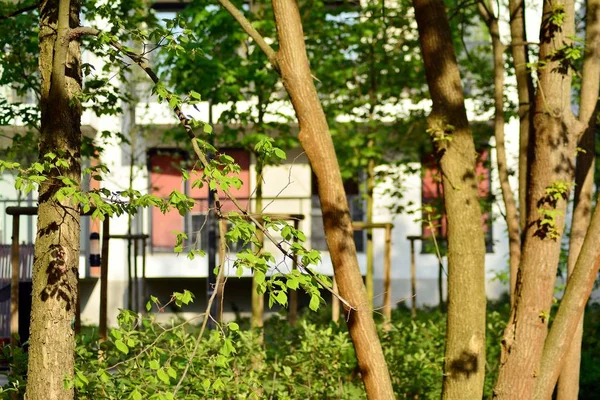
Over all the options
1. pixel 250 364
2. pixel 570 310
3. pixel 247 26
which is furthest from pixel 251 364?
pixel 247 26

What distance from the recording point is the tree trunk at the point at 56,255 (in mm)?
6527

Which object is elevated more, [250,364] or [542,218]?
[542,218]

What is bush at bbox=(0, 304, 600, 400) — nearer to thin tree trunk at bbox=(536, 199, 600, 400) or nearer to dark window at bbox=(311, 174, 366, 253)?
thin tree trunk at bbox=(536, 199, 600, 400)

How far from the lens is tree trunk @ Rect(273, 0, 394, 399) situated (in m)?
7.09

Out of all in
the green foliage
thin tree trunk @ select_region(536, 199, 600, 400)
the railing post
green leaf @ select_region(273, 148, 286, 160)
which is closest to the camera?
green leaf @ select_region(273, 148, 286, 160)

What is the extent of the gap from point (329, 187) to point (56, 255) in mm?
1939

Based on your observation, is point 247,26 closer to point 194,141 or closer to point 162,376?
point 194,141

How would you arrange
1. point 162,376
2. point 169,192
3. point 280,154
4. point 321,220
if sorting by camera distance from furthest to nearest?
point 321,220, point 169,192, point 280,154, point 162,376

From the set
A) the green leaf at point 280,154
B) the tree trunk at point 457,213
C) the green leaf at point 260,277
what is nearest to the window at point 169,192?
the tree trunk at point 457,213

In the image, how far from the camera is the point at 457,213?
7691mm

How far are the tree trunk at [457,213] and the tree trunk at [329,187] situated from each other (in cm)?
78

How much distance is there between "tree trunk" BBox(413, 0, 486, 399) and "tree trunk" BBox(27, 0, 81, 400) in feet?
9.11

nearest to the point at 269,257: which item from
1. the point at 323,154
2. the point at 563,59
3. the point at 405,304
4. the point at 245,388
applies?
the point at 323,154

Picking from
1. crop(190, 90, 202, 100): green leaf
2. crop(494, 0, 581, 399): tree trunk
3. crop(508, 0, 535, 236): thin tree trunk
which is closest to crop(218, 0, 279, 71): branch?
crop(190, 90, 202, 100): green leaf
